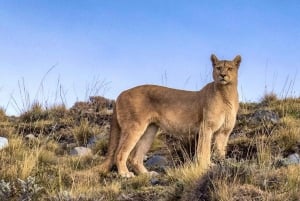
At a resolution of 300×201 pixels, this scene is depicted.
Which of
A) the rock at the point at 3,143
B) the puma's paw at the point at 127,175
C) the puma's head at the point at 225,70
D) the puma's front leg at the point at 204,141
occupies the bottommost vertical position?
the puma's paw at the point at 127,175

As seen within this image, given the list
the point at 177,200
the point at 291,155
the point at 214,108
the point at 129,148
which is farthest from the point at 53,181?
the point at 291,155

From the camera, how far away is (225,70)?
9.45 meters

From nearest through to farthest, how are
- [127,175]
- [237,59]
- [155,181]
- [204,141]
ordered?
[155,181] < [127,175] < [204,141] < [237,59]

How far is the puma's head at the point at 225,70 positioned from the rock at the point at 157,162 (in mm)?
1563

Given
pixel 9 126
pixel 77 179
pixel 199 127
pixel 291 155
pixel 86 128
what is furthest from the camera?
pixel 9 126

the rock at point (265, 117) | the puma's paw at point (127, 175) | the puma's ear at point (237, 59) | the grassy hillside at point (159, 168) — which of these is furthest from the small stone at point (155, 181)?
the rock at point (265, 117)

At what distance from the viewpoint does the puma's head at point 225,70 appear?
31.1 ft

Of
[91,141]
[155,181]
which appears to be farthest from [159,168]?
[91,141]

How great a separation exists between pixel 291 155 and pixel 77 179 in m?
3.20

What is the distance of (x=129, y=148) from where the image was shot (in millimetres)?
9344

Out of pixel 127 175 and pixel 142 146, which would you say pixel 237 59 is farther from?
pixel 127 175

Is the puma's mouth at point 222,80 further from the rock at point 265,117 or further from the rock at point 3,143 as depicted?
the rock at point 3,143

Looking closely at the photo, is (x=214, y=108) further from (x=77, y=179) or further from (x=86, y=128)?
(x=86, y=128)

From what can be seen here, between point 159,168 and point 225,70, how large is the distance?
1.86 m
